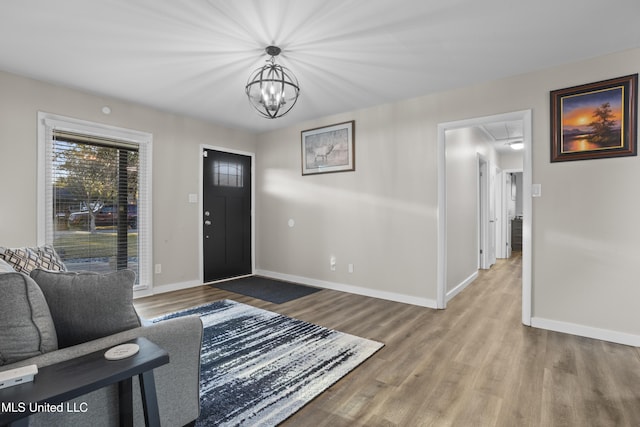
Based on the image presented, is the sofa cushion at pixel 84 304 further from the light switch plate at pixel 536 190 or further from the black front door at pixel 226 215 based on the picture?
the black front door at pixel 226 215

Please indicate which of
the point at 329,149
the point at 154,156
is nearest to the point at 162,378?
the point at 154,156

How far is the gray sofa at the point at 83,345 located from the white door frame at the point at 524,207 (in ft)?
9.71

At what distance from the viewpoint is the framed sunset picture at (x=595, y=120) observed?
8.83ft

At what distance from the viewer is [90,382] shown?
0.97 meters

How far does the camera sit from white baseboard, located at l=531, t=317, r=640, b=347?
8.75 feet

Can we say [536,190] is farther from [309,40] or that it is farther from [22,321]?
[22,321]

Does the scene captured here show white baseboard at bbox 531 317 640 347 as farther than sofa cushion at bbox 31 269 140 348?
Yes

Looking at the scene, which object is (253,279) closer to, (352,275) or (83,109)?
(352,275)

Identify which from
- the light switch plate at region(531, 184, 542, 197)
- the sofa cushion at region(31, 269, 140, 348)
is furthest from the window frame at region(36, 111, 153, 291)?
the light switch plate at region(531, 184, 542, 197)

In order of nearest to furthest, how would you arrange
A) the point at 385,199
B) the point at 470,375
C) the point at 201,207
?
the point at 470,375
the point at 385,199
the point at 201,207

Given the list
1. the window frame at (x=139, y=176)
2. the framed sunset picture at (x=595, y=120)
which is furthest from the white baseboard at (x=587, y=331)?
the window frame at (x=139, y=176)

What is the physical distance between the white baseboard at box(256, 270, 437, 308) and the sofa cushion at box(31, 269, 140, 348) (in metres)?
3.25

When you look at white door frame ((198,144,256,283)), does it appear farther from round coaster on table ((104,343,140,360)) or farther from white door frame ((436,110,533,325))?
round coaster on table ((104,343,140,360))

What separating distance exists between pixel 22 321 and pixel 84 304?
20 cm
